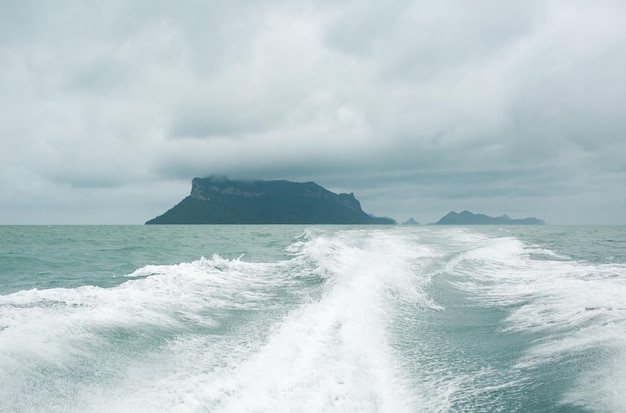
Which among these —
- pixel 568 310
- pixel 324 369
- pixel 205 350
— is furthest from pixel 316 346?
pixel 568 310

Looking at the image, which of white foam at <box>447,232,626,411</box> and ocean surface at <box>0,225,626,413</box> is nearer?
ocean surface at <box>0,225,626,413</box>

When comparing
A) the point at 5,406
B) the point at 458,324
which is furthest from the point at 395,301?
the point at 5,406

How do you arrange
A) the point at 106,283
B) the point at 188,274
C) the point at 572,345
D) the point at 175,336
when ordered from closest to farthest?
the point at 572,345 → the point at 175,336 → the point at 106,283 → the point at 188,274

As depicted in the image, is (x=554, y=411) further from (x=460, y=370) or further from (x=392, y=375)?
(x=392, y=375)

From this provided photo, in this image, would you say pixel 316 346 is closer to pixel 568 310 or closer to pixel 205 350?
pixel 205 350

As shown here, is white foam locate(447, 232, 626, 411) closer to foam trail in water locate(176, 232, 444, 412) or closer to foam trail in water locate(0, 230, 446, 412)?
foam trail in water locate(0, 230, 446, 412)

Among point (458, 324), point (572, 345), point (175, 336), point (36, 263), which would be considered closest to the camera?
point (572, 345)

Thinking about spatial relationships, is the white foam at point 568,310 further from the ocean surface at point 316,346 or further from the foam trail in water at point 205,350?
the foam trail in water at point 205,350

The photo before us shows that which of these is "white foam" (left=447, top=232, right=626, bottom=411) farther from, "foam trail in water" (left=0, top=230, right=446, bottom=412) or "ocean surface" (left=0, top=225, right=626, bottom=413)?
"foam trail in water" (left=0, top=230, right=446, bottom=412)

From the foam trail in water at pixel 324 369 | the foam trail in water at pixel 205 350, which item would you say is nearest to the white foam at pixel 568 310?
the foam trail in water at pixel 205 350

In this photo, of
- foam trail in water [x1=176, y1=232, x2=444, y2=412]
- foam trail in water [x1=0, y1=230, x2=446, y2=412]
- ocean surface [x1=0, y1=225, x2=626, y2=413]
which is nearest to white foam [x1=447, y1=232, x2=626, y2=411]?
ocean surface [x1=0, y1=225, x2=626, y2=413]

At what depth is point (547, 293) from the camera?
14461 millimetres

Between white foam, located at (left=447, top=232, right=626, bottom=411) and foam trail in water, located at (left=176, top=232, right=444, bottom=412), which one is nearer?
foam trail in water, located at (left=176, top=232, right=444, bottom=412)

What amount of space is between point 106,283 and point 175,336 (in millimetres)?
8373
